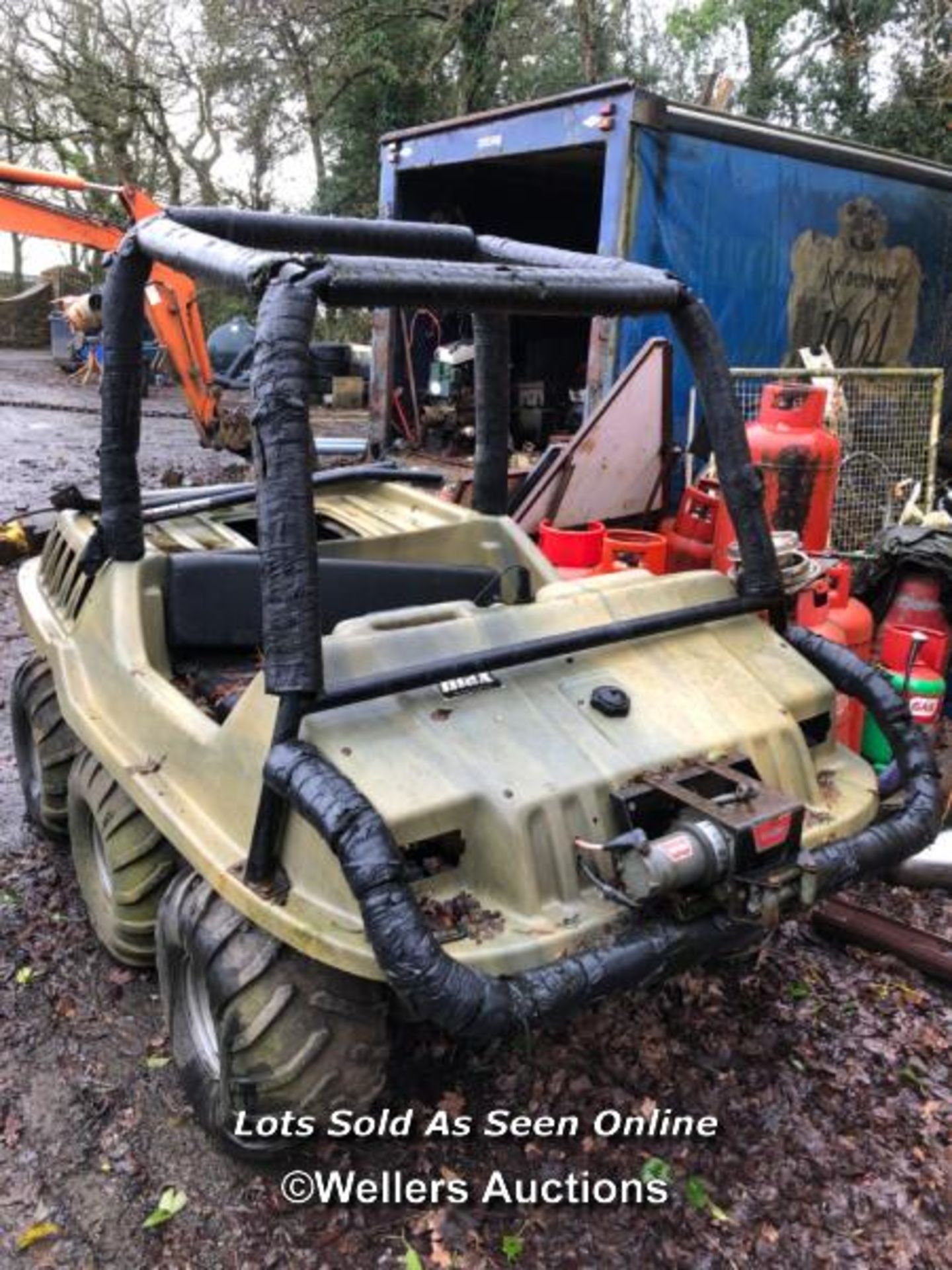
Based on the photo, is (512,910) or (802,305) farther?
(802,305)

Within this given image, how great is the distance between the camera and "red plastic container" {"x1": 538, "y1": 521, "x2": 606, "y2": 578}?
423cm

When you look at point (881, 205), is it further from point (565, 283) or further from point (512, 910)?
point (512, 910)

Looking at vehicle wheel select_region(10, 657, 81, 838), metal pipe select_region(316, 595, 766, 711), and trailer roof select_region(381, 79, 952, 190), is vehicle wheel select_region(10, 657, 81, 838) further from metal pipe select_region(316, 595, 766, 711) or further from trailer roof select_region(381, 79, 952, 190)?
trailer roof select_region(381, 79, 952, 190)

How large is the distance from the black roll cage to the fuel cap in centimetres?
12

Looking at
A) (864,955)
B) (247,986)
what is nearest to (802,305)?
(864,955)

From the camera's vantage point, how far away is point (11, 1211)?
233 cm

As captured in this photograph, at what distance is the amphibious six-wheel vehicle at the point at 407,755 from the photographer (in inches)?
77.6

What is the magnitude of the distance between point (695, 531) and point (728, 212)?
2.96m

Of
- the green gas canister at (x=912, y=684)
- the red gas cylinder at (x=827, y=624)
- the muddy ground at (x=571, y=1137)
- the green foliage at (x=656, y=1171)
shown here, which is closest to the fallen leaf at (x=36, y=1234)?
the muddy ground at (x=571, y=1137)

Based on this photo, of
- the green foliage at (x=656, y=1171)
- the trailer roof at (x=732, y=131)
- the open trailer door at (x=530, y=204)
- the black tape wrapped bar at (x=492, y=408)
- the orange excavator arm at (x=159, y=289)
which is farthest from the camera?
the orange excavator arm at (x=159, y=289)

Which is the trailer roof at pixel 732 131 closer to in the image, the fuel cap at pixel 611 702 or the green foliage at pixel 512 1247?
the fuel cap at pixel 611 702

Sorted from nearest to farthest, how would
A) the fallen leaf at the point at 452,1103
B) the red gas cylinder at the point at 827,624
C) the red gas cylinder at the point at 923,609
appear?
the fallen leaf at the point at 452,1103 → the red gas cylinder at the point at 827,624 → the red gas cylinder at the point at 923,609

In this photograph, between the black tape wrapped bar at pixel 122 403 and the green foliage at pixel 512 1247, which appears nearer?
the green foliage at pixel 512 1247

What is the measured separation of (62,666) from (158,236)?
133 cm
